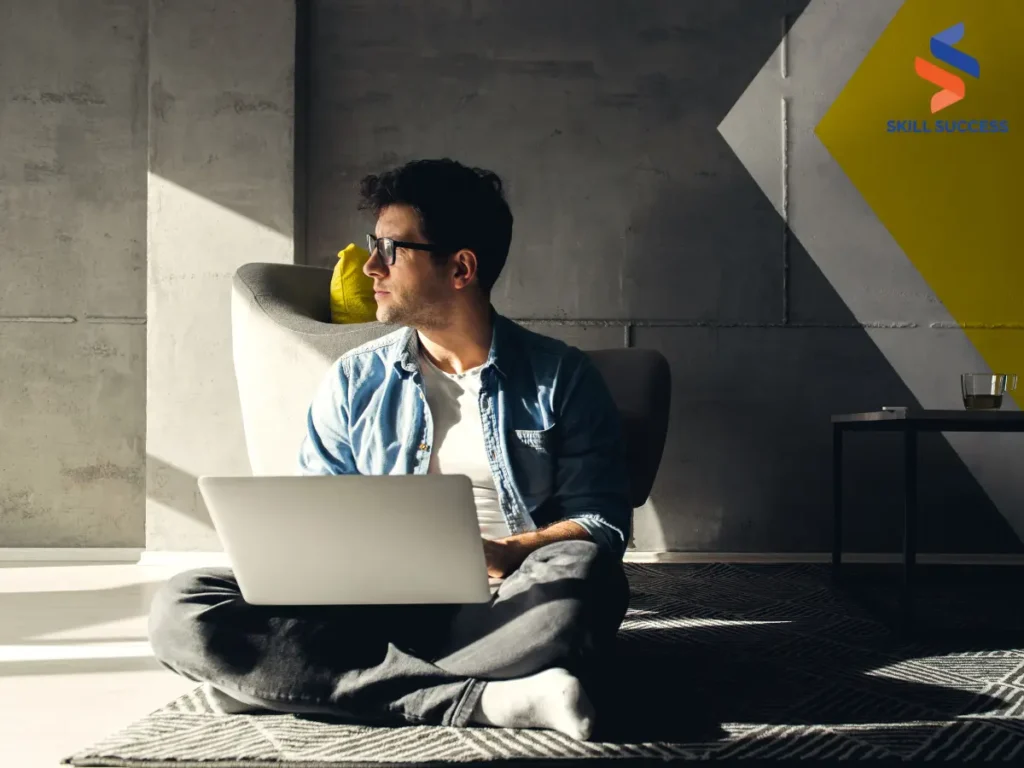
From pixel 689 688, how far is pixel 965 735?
0.52m

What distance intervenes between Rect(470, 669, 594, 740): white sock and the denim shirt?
287 millimetres

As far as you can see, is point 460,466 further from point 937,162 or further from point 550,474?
point 937,162

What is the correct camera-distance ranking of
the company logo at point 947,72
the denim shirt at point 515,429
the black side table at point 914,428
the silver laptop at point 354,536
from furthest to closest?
the company logo at point 947,72 < the black side table at point 914,428 < the denim shirt at point 515,429 < the silver laptop at point 354,536

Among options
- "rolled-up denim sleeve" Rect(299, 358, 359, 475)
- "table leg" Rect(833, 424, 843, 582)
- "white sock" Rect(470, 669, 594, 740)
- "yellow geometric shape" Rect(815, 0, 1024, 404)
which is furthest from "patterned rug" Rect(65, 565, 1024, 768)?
"yellow geometric shape" Rect(815, 0, 1024, 404)

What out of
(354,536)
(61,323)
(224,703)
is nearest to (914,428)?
(354,536)

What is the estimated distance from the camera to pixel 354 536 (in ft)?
4.87

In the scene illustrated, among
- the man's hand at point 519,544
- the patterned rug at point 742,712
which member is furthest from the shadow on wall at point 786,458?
the man's hand at point 519,544

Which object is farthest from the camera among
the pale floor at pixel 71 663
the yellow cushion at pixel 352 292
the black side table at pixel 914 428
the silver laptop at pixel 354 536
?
the yellow cushion at pixel 352 292

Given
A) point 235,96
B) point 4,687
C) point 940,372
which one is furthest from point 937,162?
point 4,687

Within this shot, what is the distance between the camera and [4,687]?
2.08 m

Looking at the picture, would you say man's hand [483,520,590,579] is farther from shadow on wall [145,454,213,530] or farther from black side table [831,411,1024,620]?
shadow on wall [145,454,213,530]

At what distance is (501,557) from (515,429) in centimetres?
29

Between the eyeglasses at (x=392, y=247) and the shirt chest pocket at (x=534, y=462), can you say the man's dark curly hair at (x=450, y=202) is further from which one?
the shirt chest pocket at (x=534, y=462)

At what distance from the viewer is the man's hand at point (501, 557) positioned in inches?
66.4
